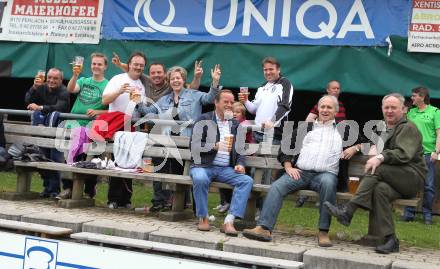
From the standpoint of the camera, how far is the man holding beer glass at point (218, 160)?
614 cm

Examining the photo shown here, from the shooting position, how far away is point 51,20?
11.2 m

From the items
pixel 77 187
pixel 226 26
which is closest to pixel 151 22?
pixel 226 26

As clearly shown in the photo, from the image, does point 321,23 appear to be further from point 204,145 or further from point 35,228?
point 35,228

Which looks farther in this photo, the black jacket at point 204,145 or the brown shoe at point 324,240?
the black jacket at point 204,145

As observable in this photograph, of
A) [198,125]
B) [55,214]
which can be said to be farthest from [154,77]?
[55,214]

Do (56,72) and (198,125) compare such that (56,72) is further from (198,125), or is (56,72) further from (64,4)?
(64,4)

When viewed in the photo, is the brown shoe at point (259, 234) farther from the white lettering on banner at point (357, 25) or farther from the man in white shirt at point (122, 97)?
the white lettering on banner at point (357, 25)

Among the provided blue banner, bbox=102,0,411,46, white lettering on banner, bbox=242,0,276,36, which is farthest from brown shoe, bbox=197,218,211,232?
white lettering on banner, bbox=242,0,276,36

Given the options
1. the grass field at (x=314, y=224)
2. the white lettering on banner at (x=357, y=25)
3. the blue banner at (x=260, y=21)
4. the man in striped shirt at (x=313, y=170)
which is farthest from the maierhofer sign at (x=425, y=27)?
the man in striped shirt at (x=313, y=170)

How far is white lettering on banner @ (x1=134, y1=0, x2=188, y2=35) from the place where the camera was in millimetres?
10352

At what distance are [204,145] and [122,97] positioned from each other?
1513mm

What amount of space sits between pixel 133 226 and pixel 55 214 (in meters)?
0.99

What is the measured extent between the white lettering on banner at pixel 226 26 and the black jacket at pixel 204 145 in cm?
377

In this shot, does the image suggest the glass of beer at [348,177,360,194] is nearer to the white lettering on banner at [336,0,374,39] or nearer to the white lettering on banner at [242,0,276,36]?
the white lettering on banner at [336,0,374,39]
